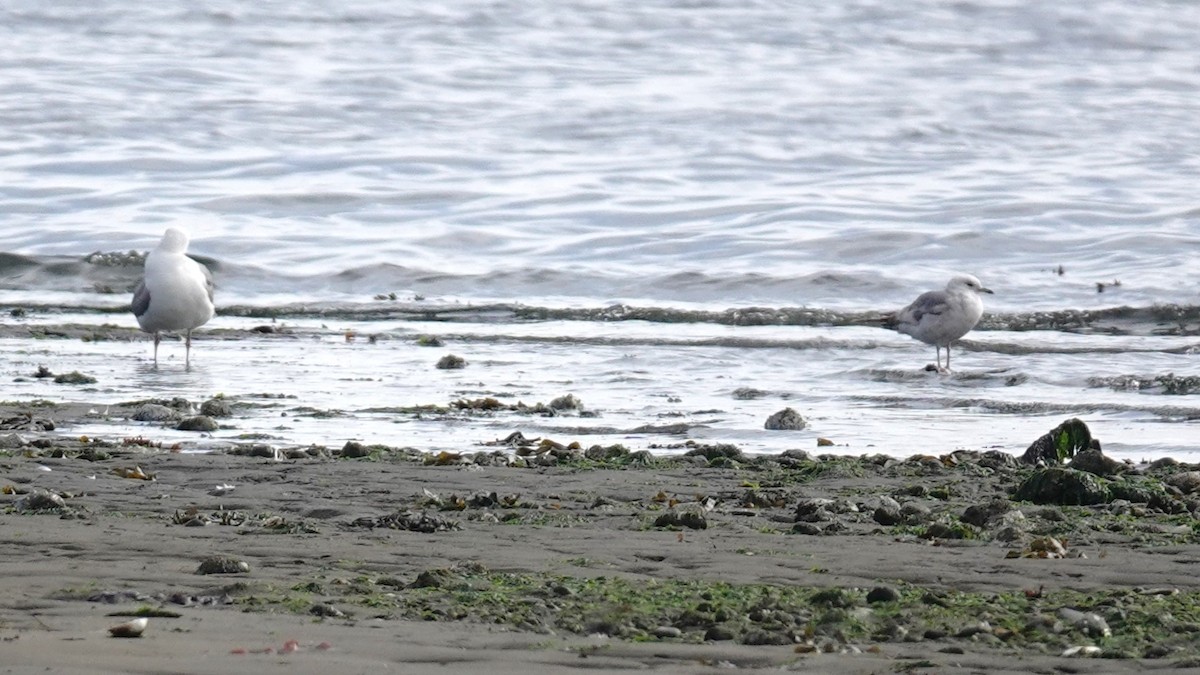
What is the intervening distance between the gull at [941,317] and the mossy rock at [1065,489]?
586 cm

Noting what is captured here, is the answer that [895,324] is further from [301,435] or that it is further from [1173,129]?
[1173,129]

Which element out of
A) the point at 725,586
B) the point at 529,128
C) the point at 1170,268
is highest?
the point at 529,128

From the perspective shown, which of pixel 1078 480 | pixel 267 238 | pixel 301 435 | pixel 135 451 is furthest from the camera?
pixel 267 238

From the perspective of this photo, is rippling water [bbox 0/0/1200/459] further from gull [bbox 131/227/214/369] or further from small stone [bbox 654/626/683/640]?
small stone [bbox 654/626/683/640]

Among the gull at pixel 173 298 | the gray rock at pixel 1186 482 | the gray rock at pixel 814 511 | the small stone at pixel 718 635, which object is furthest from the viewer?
the gull at pixel 173 298

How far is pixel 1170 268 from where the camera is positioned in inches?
624

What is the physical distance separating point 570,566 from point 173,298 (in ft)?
24.8

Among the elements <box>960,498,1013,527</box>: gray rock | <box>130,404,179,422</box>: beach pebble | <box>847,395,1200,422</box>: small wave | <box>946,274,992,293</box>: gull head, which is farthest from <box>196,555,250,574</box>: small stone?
<box>946,274,992,293</box>: gull head

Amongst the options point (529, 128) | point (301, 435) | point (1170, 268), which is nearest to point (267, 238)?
point (529, 128)

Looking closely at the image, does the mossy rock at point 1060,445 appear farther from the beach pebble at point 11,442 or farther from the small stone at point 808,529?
the beach pebble at point 11,442

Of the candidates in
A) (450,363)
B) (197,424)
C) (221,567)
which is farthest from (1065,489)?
(450,363)

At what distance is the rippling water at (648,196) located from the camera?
10.7 meters

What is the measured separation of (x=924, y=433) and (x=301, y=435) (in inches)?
114

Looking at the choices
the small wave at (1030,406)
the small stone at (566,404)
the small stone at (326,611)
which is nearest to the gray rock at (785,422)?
the small stone at (566,404)
